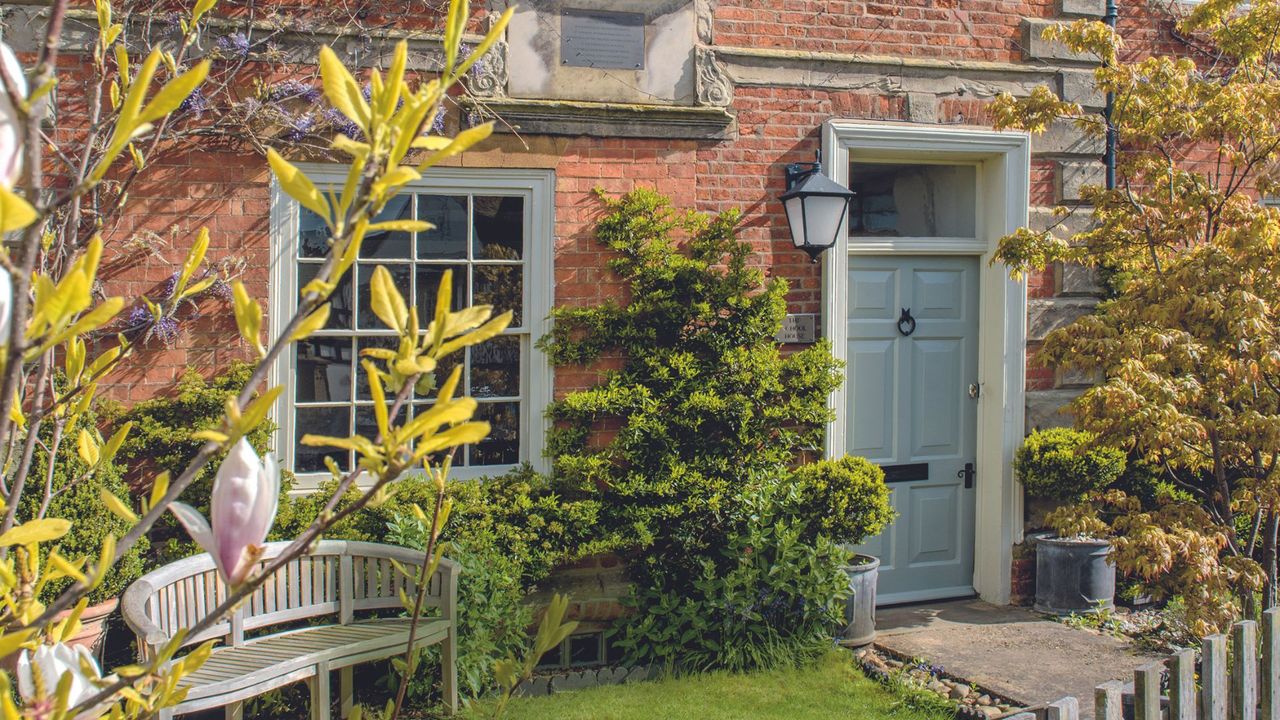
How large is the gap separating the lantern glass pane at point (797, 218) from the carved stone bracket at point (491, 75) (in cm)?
175

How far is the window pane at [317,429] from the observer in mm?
5727

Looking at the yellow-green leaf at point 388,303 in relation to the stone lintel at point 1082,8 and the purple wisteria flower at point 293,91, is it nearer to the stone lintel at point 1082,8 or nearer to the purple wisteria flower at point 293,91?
the purple wisteria flower at point 293,91

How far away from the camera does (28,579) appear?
4.11 feet

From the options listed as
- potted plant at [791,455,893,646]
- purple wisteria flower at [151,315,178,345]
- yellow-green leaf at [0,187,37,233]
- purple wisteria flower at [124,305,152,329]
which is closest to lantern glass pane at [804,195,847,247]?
potted plant at [791,455,893,646]

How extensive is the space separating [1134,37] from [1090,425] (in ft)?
11.5

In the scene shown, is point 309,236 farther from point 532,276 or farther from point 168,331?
point 532,276

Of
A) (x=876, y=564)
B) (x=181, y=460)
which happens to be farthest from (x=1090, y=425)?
(x=181, y=460)

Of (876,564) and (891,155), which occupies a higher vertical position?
(891,155)

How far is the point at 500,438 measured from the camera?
6.08m

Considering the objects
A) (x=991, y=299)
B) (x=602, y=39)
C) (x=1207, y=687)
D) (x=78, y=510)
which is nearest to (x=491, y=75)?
(x=602, y=39)

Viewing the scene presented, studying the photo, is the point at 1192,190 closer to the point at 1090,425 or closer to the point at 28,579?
the point at 1090,425

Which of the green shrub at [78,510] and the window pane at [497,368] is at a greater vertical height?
the window pane at [497,368]

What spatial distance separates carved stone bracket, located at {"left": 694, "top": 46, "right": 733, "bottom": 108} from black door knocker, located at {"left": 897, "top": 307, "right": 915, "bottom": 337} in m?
1.79

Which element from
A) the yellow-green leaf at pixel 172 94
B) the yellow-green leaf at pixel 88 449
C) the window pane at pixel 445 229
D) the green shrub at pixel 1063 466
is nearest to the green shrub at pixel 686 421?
the window pane at pixel 445 229
